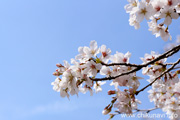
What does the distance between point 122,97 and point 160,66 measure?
50 cm

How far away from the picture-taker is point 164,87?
8.29 feet

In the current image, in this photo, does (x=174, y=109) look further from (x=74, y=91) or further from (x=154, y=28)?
(x=74, y=91)

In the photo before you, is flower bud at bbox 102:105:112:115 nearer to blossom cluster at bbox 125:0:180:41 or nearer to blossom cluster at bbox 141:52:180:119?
blossom cluster at bbox 141:52:180:119

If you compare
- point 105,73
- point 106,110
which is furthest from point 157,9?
point 106,110

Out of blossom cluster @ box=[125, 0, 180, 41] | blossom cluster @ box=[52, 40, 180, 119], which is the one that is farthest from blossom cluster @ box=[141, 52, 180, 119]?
blossom cluster @ box=[125, 0, 180, 41]

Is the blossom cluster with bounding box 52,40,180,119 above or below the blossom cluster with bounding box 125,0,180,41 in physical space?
below

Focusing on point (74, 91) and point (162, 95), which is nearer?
point (74, 91)

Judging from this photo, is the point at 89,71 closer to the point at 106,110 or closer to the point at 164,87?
the point at 106,110

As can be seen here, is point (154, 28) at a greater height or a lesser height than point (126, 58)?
greater

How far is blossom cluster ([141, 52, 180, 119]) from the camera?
1942mm

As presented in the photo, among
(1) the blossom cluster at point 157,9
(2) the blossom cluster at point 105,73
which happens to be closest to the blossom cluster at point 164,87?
(2) the blossom cluster at point 105,73

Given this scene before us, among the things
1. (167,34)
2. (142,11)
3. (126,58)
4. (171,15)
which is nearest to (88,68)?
(126,58)

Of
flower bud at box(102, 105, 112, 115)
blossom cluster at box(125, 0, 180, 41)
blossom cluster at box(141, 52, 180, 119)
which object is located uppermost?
blossom cluster at box(125, 0, 180, 41)

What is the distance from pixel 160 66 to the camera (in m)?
1.92
